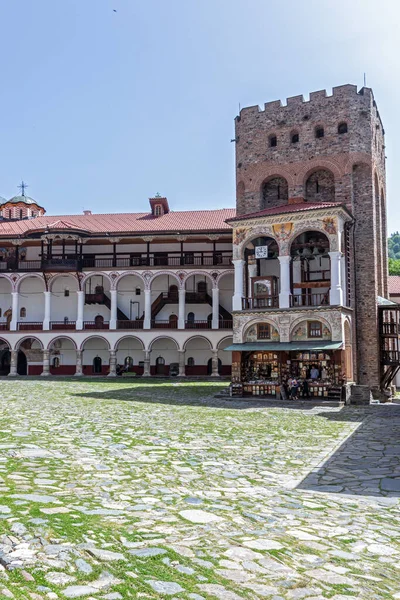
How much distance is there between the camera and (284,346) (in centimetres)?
2442

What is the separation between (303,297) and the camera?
26.5 metres

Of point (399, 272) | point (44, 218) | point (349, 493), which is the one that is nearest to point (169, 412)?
point (349, 493)

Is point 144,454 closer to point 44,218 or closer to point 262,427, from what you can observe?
point 262,427

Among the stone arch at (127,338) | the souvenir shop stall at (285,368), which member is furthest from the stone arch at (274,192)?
the stone arch at (127,338)

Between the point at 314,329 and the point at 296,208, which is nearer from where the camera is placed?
the point at 314,329

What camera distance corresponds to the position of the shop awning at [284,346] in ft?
Result: 76.9

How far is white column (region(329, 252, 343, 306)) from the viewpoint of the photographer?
79.7ft

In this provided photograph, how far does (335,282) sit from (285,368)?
14.6 feet

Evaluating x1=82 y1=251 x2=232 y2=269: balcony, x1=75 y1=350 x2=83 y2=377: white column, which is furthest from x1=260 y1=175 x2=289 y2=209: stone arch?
x1=75 y1=350 x2=83 y2=377: white column

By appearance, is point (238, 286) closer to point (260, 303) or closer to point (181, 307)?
point (260, 303)

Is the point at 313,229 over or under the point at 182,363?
over

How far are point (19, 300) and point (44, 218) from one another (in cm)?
752

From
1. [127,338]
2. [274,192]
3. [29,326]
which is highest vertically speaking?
[274,192]

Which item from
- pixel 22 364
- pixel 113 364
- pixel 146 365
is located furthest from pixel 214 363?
pixel 22 364
